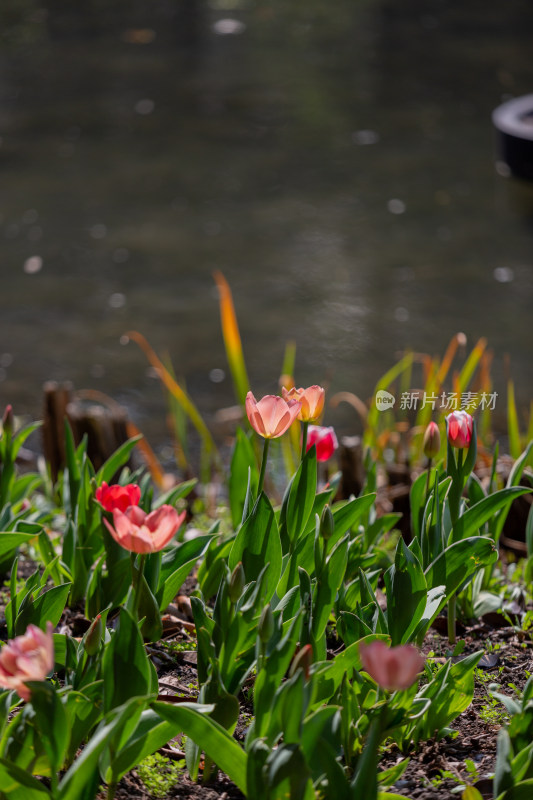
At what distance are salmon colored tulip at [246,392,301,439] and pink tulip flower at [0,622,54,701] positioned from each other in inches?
→ 19.0

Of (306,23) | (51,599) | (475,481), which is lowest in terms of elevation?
(306,23)

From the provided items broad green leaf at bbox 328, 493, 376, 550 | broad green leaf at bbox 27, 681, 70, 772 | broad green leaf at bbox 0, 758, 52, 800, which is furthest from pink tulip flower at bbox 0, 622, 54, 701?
broad green leaf at bbox 328, 493, 376, 550

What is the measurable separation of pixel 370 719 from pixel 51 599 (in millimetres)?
530

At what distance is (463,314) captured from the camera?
5047 millimetres

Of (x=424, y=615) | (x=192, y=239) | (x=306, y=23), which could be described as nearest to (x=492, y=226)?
(x=192, y=239)

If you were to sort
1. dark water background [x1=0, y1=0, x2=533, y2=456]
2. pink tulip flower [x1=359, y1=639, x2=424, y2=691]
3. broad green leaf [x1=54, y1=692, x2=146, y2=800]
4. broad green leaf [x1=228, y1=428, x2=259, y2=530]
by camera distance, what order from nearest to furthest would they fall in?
1. pink tulip flower [x1=359, y1=639, x2=424, y2=691]
2. broad green leaf [x1=54, y1=692, x2=146, y2=800]
3. broad green leaf [x1=228, y1=428, x2=259, y2=530]
4. dark water background [x1=0, y1=0, x2=533, y2=456]

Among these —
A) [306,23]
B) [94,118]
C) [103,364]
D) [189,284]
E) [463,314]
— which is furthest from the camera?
[306,23]

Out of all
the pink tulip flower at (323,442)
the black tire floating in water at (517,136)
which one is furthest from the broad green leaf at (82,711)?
the black tire floating in water at (517,136)

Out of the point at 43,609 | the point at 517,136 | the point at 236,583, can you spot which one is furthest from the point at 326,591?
the point at 517,136

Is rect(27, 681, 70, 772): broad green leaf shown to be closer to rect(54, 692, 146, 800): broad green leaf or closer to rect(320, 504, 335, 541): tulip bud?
rect(54, 692, 146, 800): broad green leaf

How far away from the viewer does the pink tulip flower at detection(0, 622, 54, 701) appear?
962 millimetres

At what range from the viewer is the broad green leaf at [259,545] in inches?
57.6

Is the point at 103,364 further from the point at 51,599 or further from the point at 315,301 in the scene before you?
the point at 51,599

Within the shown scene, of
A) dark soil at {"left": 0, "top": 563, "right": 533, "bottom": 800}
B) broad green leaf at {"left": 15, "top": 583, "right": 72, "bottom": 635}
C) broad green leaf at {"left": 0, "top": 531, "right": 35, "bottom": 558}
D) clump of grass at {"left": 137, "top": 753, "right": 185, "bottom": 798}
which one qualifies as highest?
broad green leaf at {"left": 15, "top": 583, "right": 72, "bottom": 635}
